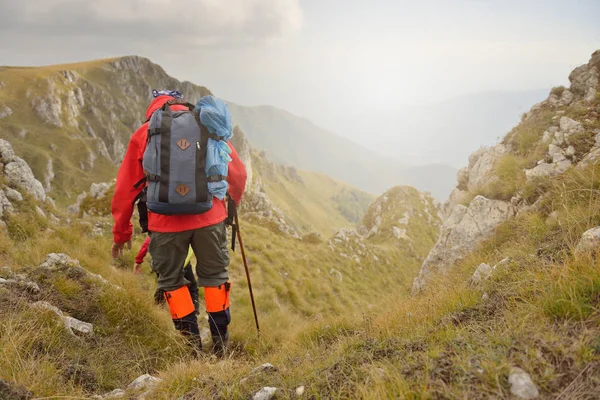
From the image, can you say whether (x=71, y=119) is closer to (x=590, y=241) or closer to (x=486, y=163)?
(x=486, y=163)

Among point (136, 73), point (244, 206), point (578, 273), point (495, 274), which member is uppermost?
point (136, 73)

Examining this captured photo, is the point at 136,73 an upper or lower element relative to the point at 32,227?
upper

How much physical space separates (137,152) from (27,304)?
7.92 feet

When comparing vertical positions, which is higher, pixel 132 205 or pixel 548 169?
pixel 548 169

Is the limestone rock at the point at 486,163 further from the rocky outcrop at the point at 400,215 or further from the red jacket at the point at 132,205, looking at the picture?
the rocky outcrop at the point at 400,215

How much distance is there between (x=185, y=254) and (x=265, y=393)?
258cm

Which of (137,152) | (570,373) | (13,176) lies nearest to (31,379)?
(137,152)

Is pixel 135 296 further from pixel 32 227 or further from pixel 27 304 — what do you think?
pixel 32 227

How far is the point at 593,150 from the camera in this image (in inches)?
262

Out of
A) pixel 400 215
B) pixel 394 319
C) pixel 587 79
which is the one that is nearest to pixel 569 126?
pixel 587 79

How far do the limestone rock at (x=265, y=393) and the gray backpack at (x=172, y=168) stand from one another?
252 cm

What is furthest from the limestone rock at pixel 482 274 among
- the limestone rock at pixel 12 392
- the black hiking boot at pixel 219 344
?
the limestone rock at pixel 12 392

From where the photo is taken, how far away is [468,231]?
8.10m

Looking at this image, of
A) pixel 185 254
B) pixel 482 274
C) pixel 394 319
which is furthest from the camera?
pixel 185 254
